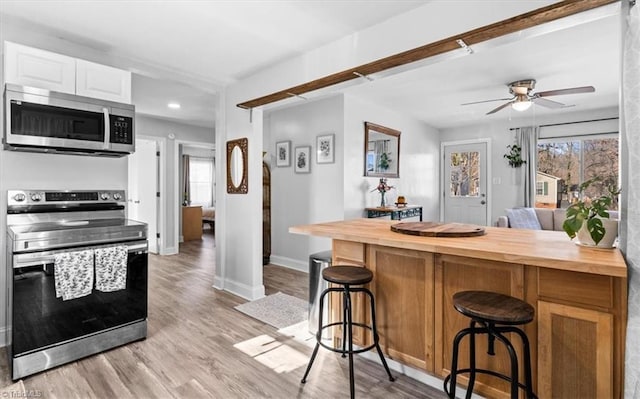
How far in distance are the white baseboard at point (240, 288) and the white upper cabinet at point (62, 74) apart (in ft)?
7.16

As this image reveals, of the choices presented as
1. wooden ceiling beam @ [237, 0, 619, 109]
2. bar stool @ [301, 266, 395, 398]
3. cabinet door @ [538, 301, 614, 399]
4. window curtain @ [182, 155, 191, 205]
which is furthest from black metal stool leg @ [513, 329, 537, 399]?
window curtain @ [182, 155, 191, 205]

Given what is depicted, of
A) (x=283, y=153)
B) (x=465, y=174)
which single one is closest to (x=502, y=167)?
(x=465, y=174)

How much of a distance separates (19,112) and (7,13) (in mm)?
769

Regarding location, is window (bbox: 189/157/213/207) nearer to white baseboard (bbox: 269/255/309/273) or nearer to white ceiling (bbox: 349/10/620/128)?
white baseboard (bbox: 269/255/309/273)

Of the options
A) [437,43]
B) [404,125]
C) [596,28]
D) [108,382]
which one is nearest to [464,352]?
[437,43]

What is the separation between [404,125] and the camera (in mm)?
6062

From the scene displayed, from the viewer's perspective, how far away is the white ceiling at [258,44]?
2.38 meters

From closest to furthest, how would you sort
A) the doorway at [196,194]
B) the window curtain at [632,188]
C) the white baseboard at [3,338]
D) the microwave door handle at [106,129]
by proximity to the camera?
the window curtain at [632,188] → the white baseboard at [3,338] → the microwave door handle at [106,129] → the doorway at [196,194]

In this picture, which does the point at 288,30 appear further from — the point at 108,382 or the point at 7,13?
the point at 108,382

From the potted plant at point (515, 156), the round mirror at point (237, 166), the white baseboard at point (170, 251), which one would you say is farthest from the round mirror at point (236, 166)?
the potted plant at point (515, 156)

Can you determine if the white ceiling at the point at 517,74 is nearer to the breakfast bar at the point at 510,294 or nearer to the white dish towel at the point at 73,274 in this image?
the breakfast bar at the point at 510,294

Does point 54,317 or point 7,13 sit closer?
point 54,317

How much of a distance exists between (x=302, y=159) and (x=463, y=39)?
126 inches

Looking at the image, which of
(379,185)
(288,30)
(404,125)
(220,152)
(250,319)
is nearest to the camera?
(288,30)
